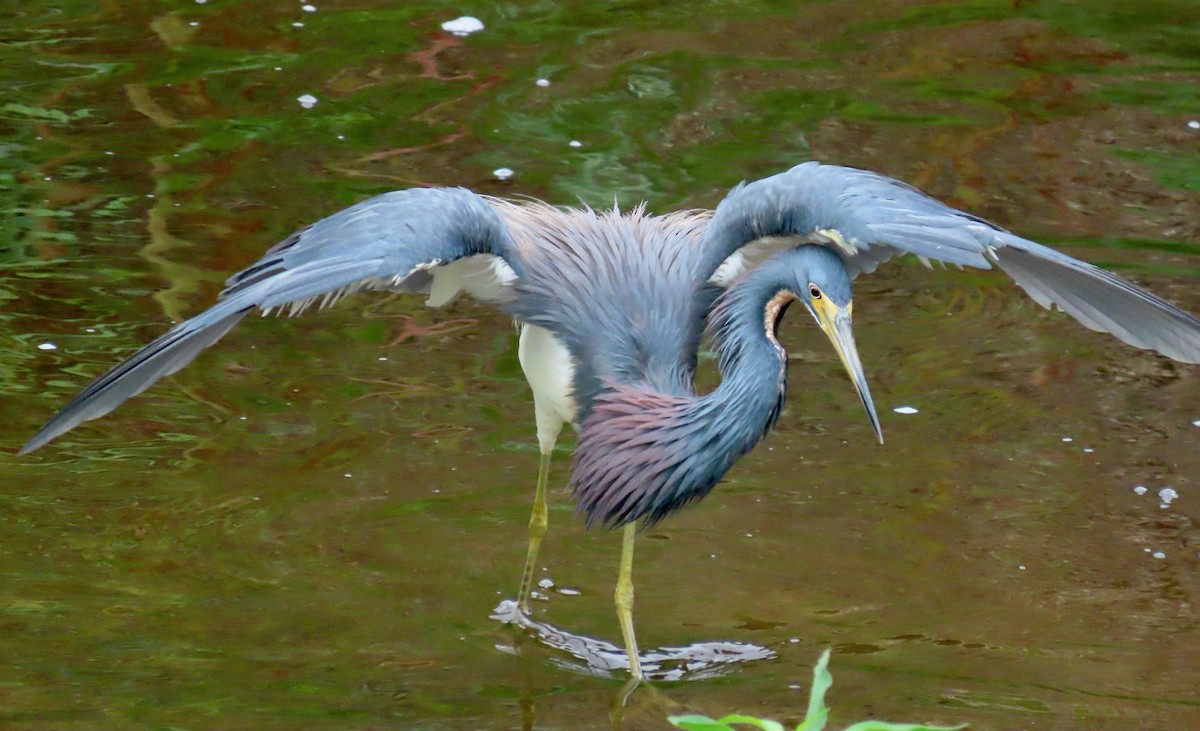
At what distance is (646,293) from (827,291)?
81 centimetres

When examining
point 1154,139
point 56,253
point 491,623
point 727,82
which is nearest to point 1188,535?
point 491,623

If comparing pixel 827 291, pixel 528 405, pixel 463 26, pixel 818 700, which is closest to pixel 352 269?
pixel 827 291

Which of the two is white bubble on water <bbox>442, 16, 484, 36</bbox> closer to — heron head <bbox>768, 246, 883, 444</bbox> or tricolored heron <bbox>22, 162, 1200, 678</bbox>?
tricolored heron <bbox>22, 162, 1200, 678</bbox>

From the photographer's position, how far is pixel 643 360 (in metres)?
4.66

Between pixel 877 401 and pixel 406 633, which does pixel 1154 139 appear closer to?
pixel 877 401

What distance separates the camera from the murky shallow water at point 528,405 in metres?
4.59

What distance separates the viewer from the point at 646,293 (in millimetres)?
4723

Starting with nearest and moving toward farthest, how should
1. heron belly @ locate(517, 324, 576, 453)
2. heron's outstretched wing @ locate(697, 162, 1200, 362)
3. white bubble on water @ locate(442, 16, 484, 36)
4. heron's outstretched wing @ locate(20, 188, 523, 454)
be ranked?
1. heron's outstretched wing @ locate(20, 188, 523, 454)
2. heron's outstretched wing @ locate(697, 162, 1200, 362)
3. heron belly @ locate(517, 324, 576, 453)
4. white bubble on water @ locate(442, 16, 484, 36)

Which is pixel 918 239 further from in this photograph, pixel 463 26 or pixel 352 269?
pixel 463 26


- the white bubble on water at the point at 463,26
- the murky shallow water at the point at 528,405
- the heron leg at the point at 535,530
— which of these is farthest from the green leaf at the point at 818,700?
the white bubble on water at the point at 463,26

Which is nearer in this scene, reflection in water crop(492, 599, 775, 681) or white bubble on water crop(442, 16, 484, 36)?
reflection in water crop(492, 599, 775, 681)

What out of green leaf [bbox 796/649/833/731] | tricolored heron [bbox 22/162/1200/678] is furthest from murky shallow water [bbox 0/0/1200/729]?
green leaf [bbox 796/649/833/731]

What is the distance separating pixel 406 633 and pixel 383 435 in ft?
3.96

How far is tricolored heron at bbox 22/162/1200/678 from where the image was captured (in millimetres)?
3941
